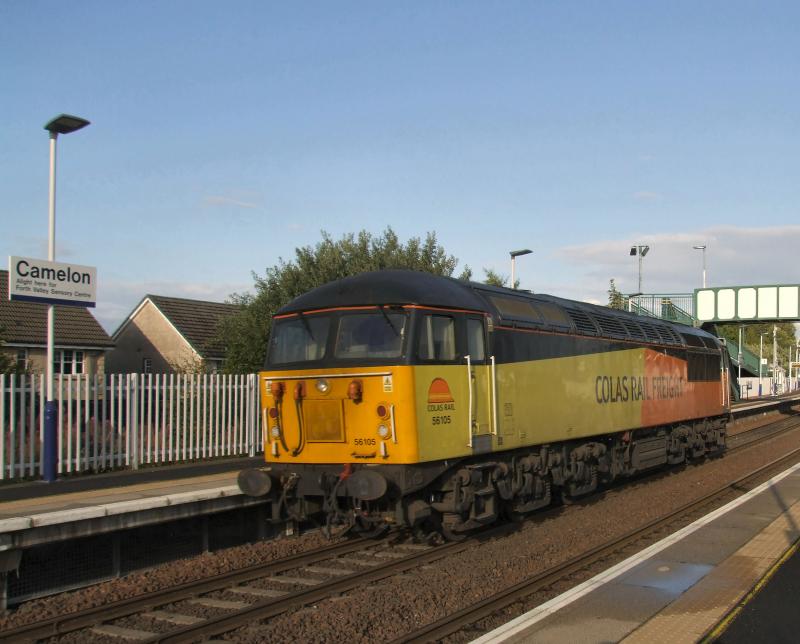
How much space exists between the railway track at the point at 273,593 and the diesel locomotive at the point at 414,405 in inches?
16.2

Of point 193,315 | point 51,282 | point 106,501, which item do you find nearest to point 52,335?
point 51,282

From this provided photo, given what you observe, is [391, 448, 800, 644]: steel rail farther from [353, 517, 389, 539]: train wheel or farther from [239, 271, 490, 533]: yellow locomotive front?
[353, 517, 389, 539]: train wheel

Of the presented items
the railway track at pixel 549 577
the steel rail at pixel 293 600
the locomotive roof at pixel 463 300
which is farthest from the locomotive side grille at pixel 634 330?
the steel rail at pixel 293 600

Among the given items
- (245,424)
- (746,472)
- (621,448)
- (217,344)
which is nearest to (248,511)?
(245,424)

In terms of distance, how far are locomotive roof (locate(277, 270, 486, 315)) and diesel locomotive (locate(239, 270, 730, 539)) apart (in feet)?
0.07

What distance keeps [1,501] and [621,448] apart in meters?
10.7

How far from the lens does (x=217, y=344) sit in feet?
107

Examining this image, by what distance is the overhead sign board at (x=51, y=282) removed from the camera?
11.8 m

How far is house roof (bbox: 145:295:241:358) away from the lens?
119 ft

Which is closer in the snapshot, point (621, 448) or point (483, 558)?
point (483, 558)

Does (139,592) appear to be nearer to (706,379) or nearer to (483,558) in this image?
(483,558)

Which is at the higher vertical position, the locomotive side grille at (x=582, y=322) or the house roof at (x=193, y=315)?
the house roof at (x=193, y=315)

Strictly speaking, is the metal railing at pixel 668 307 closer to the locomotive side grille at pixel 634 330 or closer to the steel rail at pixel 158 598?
the locomotive side grille at pixel 634 330

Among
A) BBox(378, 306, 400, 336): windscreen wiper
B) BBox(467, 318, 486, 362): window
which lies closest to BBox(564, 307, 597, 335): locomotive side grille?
BBox(467, 318, 486, 362): window
